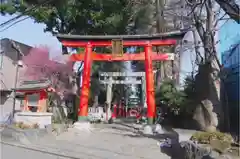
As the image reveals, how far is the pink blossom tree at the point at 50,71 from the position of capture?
24372mm

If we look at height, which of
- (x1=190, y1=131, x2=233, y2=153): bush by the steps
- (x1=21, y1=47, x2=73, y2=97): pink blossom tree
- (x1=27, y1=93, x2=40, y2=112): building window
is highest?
(x1=21, y1=47, x2=73, y2=97): pink blossom tree

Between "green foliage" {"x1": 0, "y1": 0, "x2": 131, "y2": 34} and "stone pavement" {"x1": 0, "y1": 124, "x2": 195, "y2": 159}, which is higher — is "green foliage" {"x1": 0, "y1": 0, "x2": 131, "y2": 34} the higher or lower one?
the higher one

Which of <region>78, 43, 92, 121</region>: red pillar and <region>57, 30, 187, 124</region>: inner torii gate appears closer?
<region>78, 43, 92, 121</region>: red pillar

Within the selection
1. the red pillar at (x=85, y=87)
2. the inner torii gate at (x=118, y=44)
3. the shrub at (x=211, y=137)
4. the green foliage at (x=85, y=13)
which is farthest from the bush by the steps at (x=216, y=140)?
the green foliage at (x=85, y=13)

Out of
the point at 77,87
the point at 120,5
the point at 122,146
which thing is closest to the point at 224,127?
the point at 122,146

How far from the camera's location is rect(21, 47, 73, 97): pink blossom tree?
24372 mm

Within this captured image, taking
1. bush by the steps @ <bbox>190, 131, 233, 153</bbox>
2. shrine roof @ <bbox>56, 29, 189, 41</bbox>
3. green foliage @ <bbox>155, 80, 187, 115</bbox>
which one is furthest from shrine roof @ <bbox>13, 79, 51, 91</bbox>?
bush by the steps @ <bbox>190, 131, 233, 153</bbox>

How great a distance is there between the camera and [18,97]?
2544cm

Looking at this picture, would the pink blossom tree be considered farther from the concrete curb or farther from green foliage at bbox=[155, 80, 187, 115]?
the concrete curb

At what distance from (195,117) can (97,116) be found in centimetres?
1012

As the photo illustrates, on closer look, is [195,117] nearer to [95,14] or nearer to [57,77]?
[95,14]

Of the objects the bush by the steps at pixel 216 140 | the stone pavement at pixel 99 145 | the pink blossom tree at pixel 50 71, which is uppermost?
the pink blossom tree at pixel 50 71

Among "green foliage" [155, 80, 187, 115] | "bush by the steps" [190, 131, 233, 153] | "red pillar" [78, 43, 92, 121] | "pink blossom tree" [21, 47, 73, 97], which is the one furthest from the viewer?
"pink blossom tree" [21, 47, 73, 97]

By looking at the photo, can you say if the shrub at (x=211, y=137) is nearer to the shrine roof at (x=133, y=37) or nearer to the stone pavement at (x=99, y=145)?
the stone pavement at (x=99, y=145)
